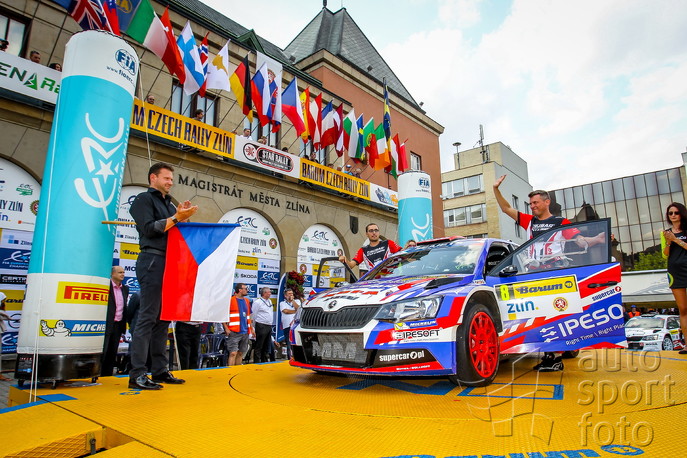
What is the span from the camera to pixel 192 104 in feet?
45.0

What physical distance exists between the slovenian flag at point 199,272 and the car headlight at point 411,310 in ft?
5.30

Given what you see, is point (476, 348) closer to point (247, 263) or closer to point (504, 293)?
point (504, 293)

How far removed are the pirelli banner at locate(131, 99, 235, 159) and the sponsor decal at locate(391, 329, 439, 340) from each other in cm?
930

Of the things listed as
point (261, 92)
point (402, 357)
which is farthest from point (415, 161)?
point (402, 357)

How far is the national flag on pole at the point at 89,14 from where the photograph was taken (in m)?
7.68

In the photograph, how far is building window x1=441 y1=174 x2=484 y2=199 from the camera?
4209cm

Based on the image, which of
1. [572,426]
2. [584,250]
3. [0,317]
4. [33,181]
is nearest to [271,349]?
[0,317]

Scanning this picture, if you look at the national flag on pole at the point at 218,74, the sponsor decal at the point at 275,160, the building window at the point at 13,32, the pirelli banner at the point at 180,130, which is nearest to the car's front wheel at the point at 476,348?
the pirelli banner at the point at 180,130

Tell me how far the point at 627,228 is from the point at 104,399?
63033 mm

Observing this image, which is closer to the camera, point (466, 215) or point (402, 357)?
point (402, 357)

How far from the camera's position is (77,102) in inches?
164

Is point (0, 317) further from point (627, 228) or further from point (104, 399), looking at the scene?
point (627, 228)

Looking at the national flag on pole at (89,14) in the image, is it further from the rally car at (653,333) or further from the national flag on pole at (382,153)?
the rally car at (653,333)

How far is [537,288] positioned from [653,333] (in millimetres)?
14470
